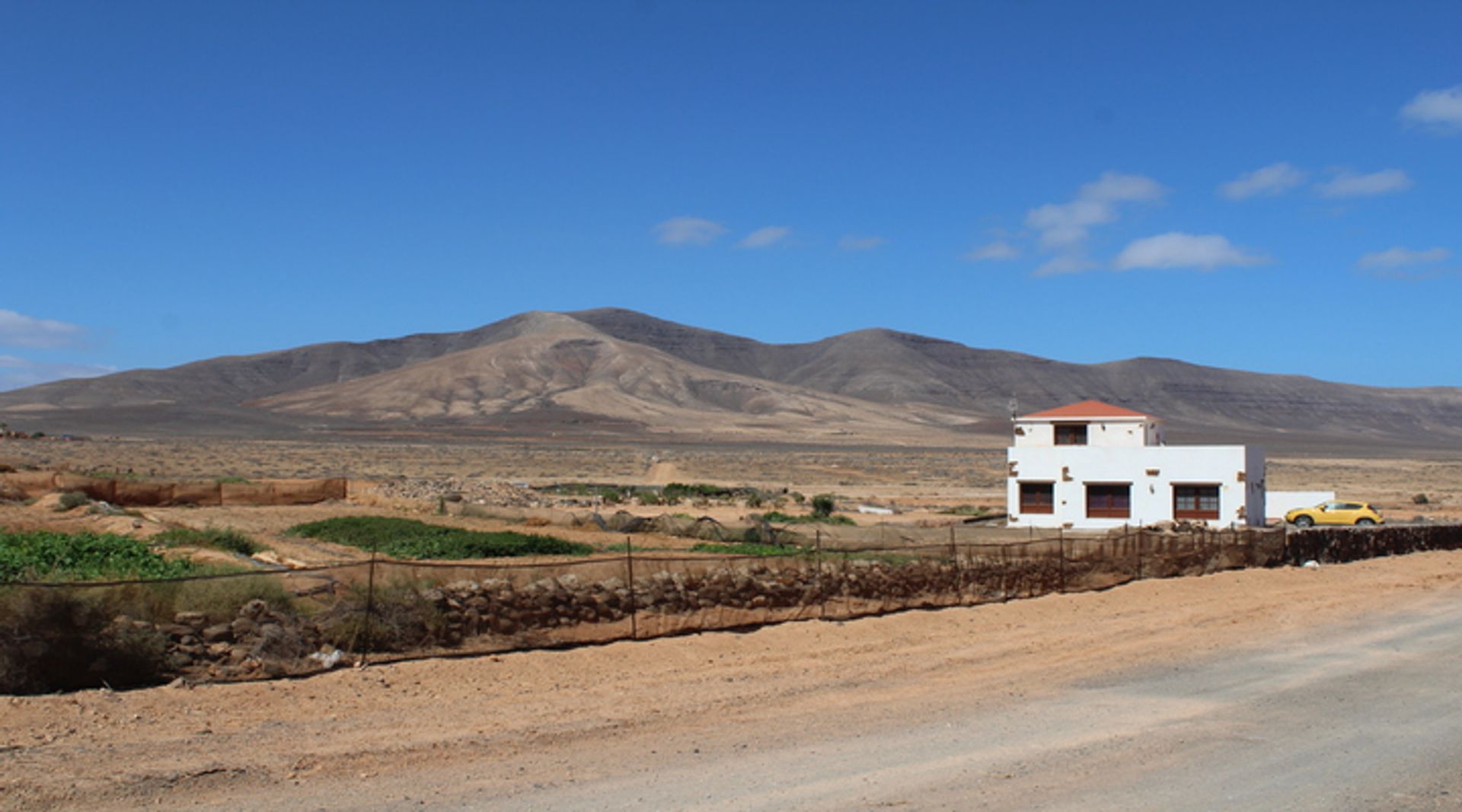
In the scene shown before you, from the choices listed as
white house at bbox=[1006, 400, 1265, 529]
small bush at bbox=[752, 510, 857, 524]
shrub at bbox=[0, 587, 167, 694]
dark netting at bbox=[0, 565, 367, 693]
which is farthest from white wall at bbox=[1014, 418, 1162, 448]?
shrub at bbox=[0, 587, 167, 694]

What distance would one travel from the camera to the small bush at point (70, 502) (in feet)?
98.7

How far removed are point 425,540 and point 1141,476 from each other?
2715cm

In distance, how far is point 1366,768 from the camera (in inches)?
425

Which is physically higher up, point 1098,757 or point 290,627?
point 290,627

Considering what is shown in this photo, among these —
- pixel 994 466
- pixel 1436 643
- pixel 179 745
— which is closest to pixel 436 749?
pixel 179 745

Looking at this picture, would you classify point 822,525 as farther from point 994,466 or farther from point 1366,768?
point 994,466

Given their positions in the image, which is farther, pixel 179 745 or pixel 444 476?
pixel 444 476

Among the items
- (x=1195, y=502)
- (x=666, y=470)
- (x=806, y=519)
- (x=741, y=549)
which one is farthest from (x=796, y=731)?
(x=666, y=470)

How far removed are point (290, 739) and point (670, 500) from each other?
140 ft

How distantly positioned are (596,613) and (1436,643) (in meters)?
12.8

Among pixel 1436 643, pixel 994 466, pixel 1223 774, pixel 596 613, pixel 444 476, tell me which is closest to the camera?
pixel 1223 774

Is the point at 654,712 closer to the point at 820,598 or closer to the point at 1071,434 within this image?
the point at 820,598

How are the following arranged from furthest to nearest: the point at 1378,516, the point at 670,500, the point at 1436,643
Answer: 1. the point at 670,500
2. the point at 1378,516
3. the point at 1436,643

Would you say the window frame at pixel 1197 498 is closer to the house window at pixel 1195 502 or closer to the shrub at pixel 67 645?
the house window at pixel 1195 502
